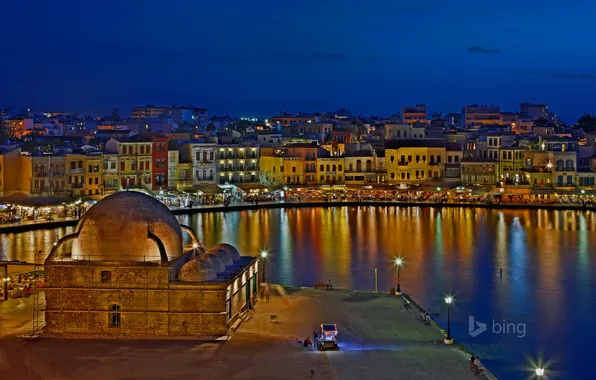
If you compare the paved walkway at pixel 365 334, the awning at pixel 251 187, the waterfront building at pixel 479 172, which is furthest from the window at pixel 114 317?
the waterfront building at pixel 479 172

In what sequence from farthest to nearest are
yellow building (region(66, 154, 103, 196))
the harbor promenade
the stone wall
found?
the harbor promenade < yellow building (region(66, 154, 103, 196)) < the stone wall

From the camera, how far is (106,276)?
2047 cm

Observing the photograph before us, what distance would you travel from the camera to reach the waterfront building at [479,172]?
68062 mm

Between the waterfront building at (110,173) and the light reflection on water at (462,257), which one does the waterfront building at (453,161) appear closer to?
the light reflection on water at (462,257)

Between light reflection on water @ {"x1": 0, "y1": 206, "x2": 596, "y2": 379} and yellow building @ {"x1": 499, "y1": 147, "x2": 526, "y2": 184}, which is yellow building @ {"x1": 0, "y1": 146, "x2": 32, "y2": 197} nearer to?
light reflection on water @ {"x1": 0, "y1": 206, "x2": 596, "y2": 379}

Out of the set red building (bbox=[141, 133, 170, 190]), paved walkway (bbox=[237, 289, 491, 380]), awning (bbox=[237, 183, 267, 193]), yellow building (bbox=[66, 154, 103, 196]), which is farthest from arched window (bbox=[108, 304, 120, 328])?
awning (bbox=[237, 183, 267, 193])

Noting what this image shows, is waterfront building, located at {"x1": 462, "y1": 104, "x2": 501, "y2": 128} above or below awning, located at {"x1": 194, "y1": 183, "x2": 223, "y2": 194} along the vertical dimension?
above

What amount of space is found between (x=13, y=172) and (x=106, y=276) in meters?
33.4

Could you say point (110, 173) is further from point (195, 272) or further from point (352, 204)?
point (195, 272)

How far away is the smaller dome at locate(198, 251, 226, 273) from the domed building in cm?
5

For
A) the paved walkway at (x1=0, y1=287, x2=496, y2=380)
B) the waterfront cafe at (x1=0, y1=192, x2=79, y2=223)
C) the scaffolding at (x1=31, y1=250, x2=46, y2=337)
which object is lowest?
the paved walkway at (x1=0, y1=287, x2=496, y2=380)

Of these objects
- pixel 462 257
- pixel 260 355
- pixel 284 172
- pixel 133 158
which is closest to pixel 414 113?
pixel 284 172

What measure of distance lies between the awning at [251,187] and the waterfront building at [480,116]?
52461mm

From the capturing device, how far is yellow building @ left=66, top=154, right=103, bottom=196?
54750 millimetres
